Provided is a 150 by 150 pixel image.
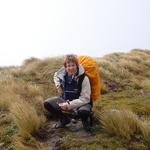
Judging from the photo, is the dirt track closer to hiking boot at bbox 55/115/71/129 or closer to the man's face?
hiking boot at bbox 55/115/71/129

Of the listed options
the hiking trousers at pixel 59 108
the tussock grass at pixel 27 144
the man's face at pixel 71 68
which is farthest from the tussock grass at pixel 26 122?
the man's face at pixel 71 68

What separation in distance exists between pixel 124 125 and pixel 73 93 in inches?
45.3

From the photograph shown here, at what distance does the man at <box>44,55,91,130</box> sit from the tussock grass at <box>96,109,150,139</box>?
45 centimetres

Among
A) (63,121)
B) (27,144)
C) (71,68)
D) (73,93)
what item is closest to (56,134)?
(63,121)

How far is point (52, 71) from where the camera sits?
839 cm

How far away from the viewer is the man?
3596mm

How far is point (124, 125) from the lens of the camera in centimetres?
322

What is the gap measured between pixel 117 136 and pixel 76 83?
122 centimetres

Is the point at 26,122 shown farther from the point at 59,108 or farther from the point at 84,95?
the point at 84,95

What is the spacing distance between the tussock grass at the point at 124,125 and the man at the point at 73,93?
1.48ft

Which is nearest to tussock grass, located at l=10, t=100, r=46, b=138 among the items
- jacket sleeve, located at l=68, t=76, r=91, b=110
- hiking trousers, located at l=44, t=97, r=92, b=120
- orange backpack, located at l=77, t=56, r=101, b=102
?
hiking trousers, located at l=44, t=97, r=92, b=120

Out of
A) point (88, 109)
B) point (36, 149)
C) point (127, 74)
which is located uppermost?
point (88, 109)

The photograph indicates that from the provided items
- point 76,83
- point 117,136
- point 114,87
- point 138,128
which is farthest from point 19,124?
point 114,87

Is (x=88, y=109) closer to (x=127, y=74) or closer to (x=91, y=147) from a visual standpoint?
(x=91, y=147)
